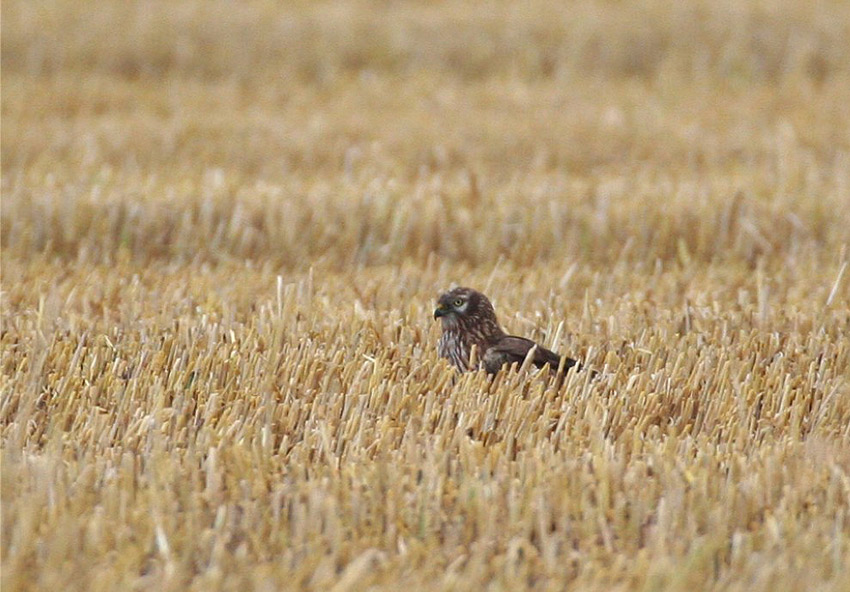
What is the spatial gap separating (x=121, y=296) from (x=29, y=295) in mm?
380

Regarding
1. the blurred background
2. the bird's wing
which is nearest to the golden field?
the blurred background

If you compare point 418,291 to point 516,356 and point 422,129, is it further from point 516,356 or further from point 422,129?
point 422,129

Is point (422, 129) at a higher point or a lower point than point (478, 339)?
lower

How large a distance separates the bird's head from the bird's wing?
0.18 metres

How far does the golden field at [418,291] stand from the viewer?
3451 mm

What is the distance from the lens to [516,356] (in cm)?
475

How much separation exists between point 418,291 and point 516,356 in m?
1.54

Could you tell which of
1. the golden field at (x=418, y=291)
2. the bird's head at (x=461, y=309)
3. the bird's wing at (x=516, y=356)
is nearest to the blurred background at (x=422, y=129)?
the golden field at (x=418, y=291)

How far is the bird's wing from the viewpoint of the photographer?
15.5ft

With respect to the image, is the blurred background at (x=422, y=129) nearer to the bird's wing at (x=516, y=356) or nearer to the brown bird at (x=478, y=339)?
the brown bird at (x=478, y=339)

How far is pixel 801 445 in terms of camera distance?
3955 millimetres

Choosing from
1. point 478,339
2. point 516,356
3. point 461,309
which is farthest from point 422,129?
point 516,356

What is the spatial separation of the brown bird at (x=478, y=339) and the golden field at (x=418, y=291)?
125mm

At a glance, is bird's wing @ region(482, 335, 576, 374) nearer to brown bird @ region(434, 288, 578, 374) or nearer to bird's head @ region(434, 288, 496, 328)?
brown bird @ region(434, 288, 578, 374)
